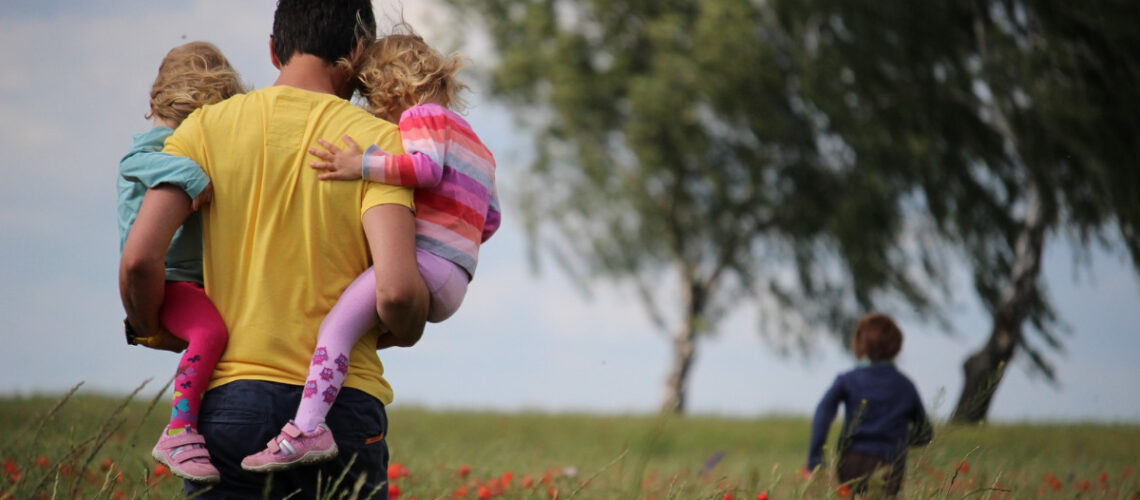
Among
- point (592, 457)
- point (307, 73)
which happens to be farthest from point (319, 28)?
point (592, 457)

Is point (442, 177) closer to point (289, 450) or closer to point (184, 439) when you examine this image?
point (289, 450)

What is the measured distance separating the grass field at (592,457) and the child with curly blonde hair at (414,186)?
1.89 ft

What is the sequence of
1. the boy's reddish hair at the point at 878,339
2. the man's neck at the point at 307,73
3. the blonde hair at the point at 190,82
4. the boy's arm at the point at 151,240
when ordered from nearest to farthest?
1. the boy's arm at the point at 151,240
2. the man's neck at the point at 307,73
3. the blonde hair at the point at 190,82
4. the boy's reddish hair at the point at 878,339

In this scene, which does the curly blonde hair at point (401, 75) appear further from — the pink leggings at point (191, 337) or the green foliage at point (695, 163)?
the green foliage at point (695, 163)

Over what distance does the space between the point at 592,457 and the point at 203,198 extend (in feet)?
21.8

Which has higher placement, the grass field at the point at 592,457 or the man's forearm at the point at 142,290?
the man's forearm at the point at 142,290

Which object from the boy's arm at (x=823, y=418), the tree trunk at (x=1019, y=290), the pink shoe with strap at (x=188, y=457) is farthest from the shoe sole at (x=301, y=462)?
the tree trunk at (x=1019, y=290)

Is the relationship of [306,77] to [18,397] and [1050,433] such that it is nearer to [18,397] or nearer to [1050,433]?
[18,397]

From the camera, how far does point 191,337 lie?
227cm

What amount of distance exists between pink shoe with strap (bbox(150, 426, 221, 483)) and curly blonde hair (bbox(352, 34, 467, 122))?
941 millimetres

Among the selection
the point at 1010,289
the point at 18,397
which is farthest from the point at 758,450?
the point at 18,397

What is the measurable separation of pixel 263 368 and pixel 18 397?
979 centimetres

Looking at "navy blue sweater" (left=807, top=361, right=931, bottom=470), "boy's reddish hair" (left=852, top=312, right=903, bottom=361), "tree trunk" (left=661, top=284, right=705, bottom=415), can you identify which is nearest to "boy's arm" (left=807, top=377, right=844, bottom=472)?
"navy blue sweater" (left=807, top=361, right=931, bottom=470)

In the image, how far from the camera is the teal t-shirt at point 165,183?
2.21m
